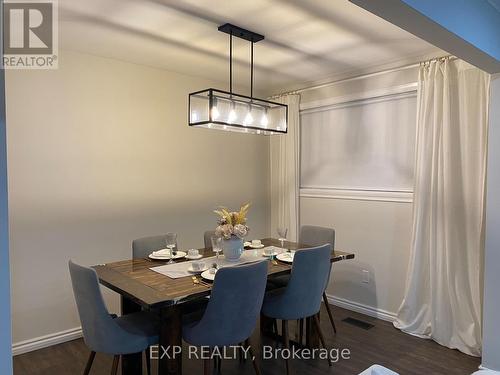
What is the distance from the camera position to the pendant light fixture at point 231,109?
2.78m

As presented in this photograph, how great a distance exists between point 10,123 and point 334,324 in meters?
3.48

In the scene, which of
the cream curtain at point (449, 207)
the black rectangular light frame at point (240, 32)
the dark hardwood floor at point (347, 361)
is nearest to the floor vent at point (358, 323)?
the dark hardwood floor at point (347, 361)

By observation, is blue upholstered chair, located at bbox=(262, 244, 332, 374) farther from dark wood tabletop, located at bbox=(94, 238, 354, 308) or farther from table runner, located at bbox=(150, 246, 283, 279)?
table runner, located at bbox=(150, 246, 283, 279)

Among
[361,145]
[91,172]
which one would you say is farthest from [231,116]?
[361,145]

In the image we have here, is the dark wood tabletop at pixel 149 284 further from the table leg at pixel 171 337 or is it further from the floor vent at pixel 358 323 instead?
the floor vent at pixel 358 323

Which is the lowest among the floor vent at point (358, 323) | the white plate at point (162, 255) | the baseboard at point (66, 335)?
the floor vent at point (358, 323)

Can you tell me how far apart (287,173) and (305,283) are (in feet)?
7.27

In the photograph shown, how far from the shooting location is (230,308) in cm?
223

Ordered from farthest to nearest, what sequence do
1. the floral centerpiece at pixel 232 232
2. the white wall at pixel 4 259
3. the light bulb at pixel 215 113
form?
the floral centerpiece at pixel 232 232, the light bulb at pixel 215 113, the white wall at pixel 4 259

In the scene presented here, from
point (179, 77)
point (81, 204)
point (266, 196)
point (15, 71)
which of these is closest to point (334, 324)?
point (266, 196)

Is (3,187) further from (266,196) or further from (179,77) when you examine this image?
(266,196)

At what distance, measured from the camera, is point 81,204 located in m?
3.41

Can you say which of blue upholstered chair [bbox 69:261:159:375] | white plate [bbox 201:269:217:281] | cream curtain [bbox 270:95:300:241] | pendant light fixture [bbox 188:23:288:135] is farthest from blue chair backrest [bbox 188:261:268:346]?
cream curtain [bbox 270:95:300:241]

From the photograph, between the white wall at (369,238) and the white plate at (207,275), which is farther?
the white wall at (369,238)
